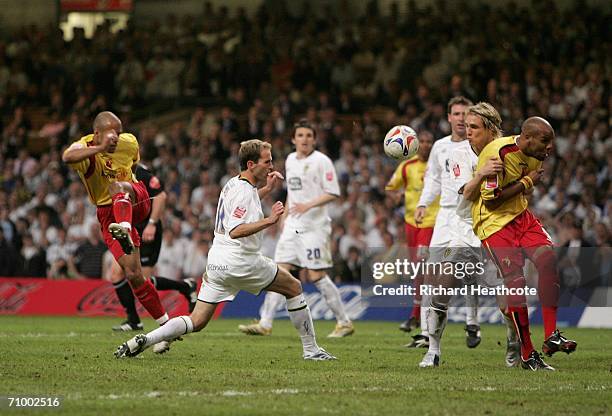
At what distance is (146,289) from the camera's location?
37.6 feet

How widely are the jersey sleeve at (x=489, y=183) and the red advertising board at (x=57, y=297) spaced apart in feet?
35.5

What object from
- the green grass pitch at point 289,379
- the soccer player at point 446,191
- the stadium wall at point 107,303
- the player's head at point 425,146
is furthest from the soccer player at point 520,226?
the stadium wall at point 107,303

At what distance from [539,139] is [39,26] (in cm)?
2391

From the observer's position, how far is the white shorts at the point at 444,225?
1165 centimetres

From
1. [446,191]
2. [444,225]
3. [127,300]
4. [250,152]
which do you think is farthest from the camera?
[127,300]

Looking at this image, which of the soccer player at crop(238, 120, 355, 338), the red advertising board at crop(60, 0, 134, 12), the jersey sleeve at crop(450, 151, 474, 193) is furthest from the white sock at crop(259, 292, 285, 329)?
the red advertising board at crop(60, 0, 134, 12)

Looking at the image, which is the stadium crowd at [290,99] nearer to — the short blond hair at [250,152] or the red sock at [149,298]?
the red sock at [149,298]

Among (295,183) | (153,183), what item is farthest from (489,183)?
(153,183)

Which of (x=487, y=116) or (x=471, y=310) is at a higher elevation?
(x=487, y=116)

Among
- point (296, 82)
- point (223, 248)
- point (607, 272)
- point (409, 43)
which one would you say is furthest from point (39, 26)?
point (223, 248)

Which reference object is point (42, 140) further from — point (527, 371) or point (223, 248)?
point (527, 371)

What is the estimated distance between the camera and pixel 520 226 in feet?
31.7

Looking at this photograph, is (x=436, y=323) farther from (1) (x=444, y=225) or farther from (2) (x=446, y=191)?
(2) (x=446, y=191)

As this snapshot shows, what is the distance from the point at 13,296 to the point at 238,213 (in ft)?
36.8
